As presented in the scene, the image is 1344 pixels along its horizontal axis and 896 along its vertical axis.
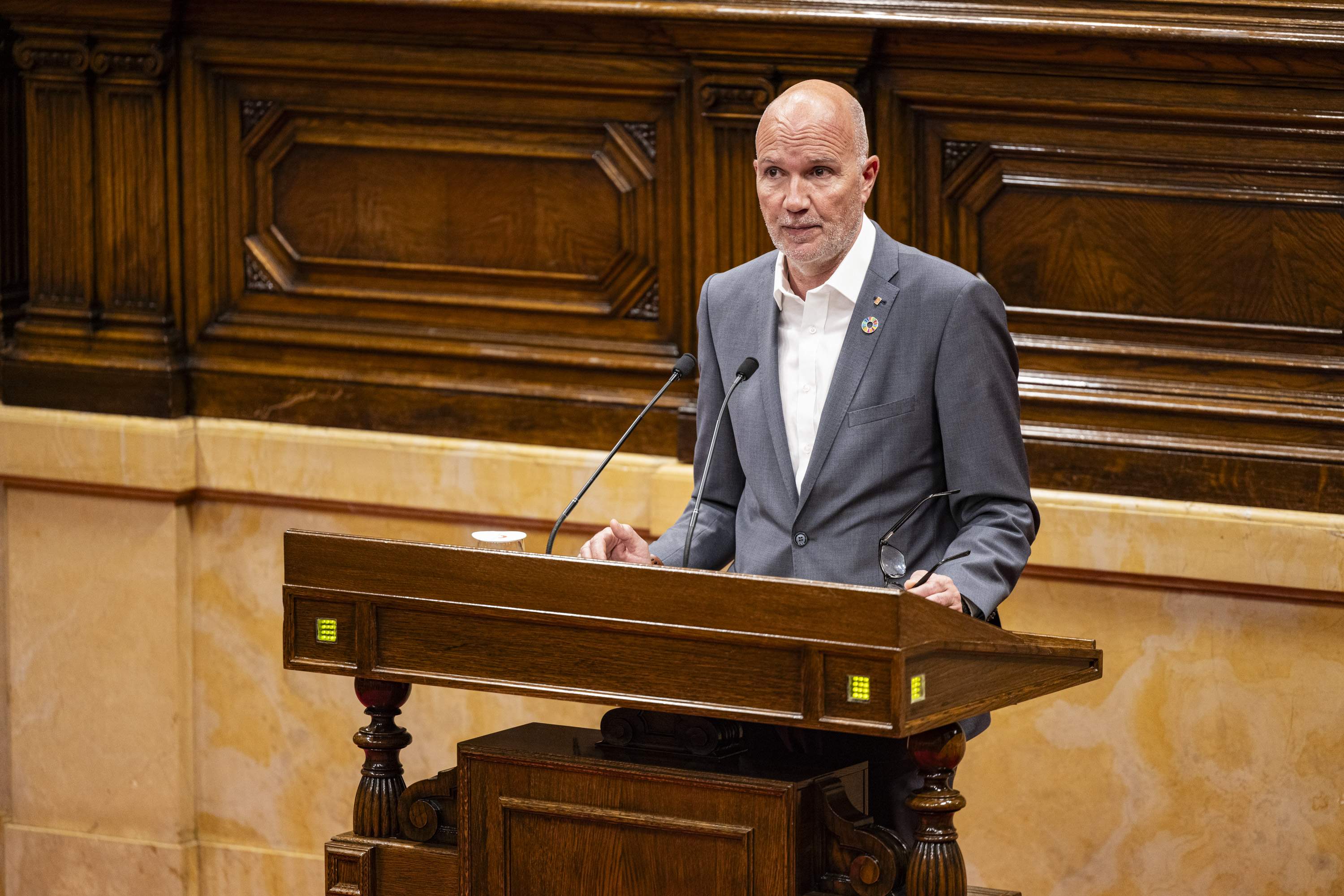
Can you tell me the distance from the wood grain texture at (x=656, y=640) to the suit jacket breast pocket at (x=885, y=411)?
0.42 m

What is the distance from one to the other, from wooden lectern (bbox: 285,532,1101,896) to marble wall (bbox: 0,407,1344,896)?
1549 mm

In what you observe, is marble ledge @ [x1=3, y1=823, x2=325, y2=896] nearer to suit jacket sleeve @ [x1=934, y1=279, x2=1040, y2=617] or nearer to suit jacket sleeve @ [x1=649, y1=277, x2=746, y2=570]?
suit jacket sleeve @ [x1=649, y1=277, x2=746, y2=570]

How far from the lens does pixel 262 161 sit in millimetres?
5125

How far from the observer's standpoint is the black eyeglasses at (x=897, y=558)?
2.66 metres

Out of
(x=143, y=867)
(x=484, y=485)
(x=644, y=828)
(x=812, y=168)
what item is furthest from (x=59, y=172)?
(x=644, y=828)

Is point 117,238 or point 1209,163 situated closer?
point 1209,163

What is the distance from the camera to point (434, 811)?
2.88m

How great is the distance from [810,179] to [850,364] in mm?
283

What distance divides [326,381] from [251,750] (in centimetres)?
101

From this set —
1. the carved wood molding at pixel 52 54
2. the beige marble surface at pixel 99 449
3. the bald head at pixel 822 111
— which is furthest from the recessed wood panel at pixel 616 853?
the carved wood molding at pixel 52 54

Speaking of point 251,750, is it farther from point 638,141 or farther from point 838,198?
point 838,198

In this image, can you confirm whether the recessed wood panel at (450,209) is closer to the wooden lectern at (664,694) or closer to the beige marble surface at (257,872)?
the beige marble surface at (257,872)

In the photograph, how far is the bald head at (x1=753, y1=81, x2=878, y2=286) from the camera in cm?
291

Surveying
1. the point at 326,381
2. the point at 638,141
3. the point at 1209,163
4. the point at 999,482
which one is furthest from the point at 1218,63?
the point at 326,381
